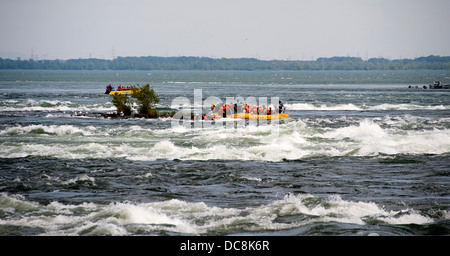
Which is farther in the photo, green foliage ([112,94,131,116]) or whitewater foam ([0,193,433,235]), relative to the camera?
green foliage ([112,94,131,116])

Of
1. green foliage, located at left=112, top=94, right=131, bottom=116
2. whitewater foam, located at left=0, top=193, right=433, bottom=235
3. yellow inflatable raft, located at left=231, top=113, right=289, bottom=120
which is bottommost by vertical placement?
whitewater foam, located at left=0, top=193, right=433, bottom=235

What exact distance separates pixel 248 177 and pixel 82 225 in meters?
Result: 8.60

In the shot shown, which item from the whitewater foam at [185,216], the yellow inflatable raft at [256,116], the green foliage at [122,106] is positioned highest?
the green foliage at [122,106]

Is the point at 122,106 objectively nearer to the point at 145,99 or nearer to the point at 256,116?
the point at 145,99

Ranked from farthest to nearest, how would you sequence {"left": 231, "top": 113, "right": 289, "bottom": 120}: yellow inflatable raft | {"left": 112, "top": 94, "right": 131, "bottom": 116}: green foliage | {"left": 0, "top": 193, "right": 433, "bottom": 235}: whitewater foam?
{"left": 112, "top": 94, "right": 131, "bottom": 116}: green foliage < {"left": 231, "top": 113, "right": 289, "bottom": 120}: yellow inflatable raft < {"left": 0, "top": 193, "right": 433, "bottom": 235}: whitewater foam

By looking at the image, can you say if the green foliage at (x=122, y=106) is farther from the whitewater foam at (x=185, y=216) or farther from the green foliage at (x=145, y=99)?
the whitewater foam at (x=185, y=216)

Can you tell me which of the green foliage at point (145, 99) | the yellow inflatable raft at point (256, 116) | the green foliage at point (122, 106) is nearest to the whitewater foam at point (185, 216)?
the yellow inflatable raft at point (256, 116)

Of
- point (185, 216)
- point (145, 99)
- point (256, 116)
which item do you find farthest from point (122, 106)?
point (185, 216)

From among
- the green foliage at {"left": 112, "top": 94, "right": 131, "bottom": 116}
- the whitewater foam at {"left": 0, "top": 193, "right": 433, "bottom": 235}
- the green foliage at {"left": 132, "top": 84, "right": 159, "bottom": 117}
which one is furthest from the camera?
the green foliage at {"left": 112, "top": 94, "right": 131, "bottom": 116}

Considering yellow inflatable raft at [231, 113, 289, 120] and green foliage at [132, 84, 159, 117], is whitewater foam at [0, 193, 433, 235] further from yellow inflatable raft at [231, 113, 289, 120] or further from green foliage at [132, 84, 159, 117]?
green foliage at [132, 84, 159, 117]

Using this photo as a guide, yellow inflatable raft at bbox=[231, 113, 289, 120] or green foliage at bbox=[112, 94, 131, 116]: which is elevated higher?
green foliage at bbox=[112, 94, 131, 116]

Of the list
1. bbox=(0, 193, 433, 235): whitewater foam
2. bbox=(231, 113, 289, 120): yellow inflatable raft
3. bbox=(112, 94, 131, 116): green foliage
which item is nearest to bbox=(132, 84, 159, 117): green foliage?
bbox=(112, 94, 131, 116): green foliage

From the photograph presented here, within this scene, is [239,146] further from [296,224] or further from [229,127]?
[296,224]
